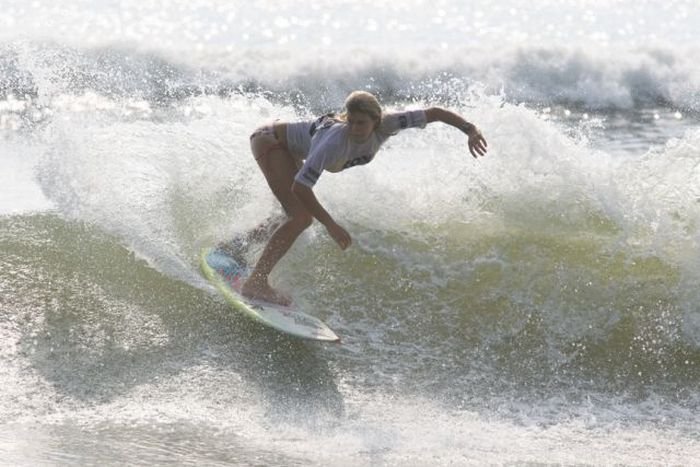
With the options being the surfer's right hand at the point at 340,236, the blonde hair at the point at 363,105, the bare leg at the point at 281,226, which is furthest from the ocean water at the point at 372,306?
the blonde hair at the point at 363,105

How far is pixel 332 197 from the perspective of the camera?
26.1 feet

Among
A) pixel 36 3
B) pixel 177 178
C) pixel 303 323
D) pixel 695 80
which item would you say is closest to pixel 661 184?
pixel 303 323

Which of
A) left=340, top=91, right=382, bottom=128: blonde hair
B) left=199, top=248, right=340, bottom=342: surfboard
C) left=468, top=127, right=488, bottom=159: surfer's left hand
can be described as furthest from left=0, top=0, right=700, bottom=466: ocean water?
left=340, top=91, right=382, bottom=128: blonde hair

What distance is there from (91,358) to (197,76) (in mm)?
11351

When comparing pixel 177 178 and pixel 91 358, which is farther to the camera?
pixel 177 178

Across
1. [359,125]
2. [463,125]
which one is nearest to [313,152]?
[359,125]

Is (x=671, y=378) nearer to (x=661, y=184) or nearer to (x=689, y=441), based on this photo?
(x=689, y=441)

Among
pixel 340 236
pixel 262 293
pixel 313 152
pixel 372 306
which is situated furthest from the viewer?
pixel 372 306

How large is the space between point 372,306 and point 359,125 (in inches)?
53.6

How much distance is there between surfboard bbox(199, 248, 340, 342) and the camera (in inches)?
254

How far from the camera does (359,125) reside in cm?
613

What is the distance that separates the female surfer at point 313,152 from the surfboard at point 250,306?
9 centimetres

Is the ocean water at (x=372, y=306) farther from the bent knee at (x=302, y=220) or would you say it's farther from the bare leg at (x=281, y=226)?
the bent knee at (x=302, y=220)

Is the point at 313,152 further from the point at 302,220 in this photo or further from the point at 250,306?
the point at 250,306
